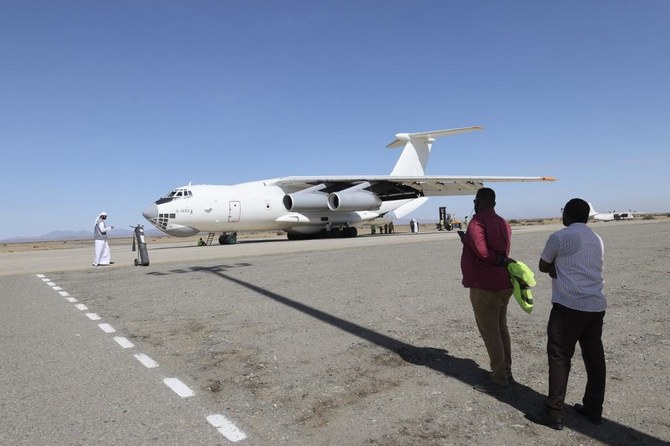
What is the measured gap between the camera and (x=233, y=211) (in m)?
26.0

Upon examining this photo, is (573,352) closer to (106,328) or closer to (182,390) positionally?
(182,390)

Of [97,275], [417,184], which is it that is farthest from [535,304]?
[417,184]

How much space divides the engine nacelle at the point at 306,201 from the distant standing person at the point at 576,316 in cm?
2386

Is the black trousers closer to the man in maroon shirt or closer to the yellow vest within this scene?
the yellow vest

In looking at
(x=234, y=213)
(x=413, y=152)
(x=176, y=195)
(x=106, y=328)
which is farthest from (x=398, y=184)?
(x=106, y=328)

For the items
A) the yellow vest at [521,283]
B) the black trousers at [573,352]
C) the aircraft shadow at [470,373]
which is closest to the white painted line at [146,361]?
the aircraft shadow at [470,373]

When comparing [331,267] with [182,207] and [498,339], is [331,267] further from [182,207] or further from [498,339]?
[182,207]

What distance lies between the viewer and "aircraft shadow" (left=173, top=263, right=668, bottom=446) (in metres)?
3.35

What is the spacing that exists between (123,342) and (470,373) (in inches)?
164

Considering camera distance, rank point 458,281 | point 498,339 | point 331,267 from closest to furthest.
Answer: point 498,339
point 458,281
point 331,267

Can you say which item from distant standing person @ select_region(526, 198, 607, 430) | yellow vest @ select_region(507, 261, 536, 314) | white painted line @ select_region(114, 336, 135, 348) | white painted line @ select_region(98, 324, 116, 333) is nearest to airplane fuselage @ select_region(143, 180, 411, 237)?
white painted line @ select_region(98, 324, 116, 333)

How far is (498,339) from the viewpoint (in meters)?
4.24

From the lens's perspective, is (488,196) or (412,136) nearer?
(488,196)

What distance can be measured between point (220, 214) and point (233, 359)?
2095 cm
